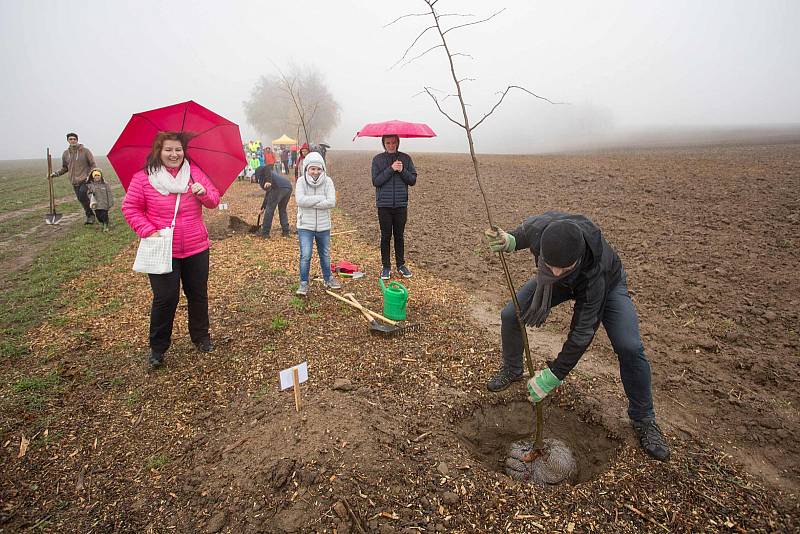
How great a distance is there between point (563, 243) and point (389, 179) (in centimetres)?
369

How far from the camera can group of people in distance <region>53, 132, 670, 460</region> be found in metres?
2.87

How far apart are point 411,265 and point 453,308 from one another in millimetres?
1941

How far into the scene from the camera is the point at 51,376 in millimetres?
4129

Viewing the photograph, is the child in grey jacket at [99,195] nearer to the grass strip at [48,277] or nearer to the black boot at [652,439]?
the grass strip at [48,277]

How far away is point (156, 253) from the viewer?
12.1ft

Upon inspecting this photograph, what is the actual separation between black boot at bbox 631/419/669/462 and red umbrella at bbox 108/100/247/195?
444 cm

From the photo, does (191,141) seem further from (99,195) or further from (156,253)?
(99,195)

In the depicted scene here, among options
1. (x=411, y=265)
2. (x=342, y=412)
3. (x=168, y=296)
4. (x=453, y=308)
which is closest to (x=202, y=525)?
(x=342, y=412)

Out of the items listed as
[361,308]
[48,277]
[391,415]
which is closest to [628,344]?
[391,415]

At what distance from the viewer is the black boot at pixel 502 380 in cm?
388

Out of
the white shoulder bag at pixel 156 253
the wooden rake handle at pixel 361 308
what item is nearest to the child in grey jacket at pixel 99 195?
the wooden rake handle at pixel 361 308

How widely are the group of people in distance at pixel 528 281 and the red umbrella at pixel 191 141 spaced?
0.15 m

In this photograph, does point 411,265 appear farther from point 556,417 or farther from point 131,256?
point 131,256

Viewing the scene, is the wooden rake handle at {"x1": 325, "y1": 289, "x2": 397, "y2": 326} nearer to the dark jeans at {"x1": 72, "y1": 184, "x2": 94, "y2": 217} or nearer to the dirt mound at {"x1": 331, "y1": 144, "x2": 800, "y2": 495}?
the dirt mound at {"x1": 331, "y1": 144, "x2": 800, "y2": 495}
